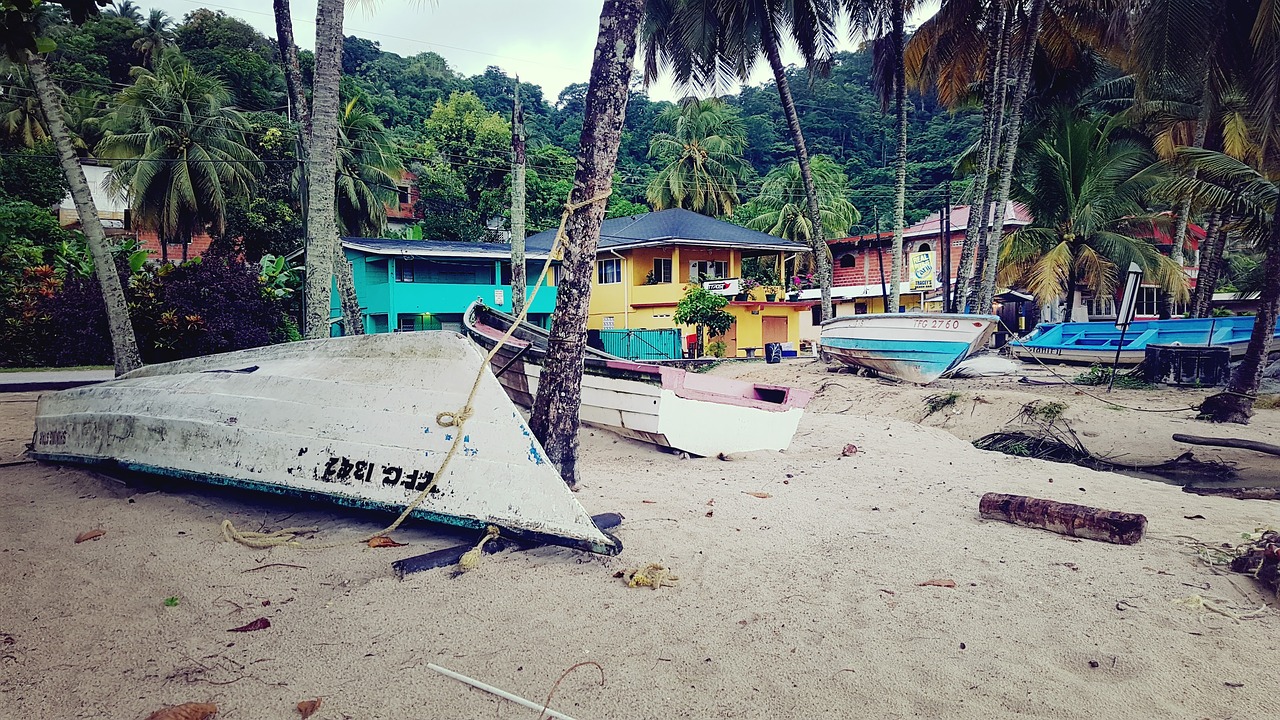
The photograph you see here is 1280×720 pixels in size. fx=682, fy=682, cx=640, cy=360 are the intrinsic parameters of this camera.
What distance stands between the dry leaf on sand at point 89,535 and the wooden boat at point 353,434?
567mm

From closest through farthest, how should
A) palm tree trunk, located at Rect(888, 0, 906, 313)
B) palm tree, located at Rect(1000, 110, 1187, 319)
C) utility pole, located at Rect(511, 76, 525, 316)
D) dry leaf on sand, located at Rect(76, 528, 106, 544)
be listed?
dry leaf on sand, located at Rect(76, 528, 106, 544) → utility pole, located at Rect(511, 76, 525, 316) → palm tree trunk, located at Rect(888, 0, 906, 313) → palm tree, located at Rect(1000, 110, 1187, 319)

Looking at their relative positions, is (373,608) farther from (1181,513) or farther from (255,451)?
(1181,513)

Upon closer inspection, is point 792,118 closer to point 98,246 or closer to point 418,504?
point 98,246

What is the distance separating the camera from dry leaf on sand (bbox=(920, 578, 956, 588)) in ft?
10.8

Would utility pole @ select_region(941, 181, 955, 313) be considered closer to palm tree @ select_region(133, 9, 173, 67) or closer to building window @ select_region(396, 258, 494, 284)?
building window @ select_region(396, 258, 494, 284)

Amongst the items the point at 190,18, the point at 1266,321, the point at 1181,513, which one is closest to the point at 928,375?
the point at 1266,321

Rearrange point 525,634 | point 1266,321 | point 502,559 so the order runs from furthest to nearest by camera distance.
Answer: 1. point 1266,321
2. point 502,559
3. point 525,634

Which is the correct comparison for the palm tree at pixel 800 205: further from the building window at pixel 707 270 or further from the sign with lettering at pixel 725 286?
the sign with lettering at pixel 725 286

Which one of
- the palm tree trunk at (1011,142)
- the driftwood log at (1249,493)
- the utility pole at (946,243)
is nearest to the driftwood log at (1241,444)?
the driftwood log at (1249,493)

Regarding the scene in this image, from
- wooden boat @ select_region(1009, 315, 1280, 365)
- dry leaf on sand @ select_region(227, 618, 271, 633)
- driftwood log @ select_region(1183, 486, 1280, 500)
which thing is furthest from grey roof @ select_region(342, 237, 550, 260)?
dry leaf on sand @ select_region(227, 618, 271, 633)

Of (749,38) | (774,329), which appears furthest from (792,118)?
(774,329)

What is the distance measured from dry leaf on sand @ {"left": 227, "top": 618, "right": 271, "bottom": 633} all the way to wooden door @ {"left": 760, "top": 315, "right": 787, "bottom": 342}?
24402mm

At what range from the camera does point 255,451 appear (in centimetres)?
422

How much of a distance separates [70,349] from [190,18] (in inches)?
1079
